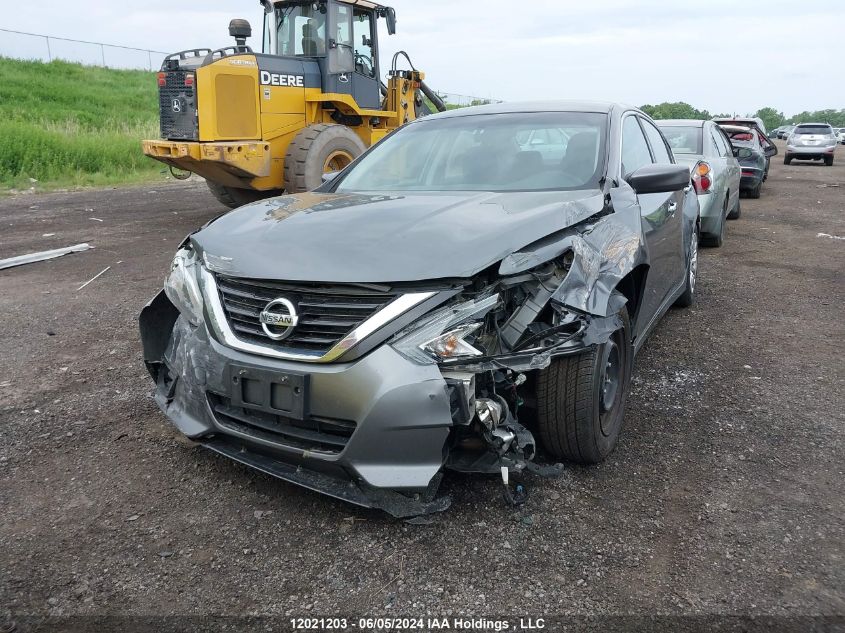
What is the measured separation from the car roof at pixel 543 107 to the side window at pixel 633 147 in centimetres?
13

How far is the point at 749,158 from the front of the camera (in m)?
12.7

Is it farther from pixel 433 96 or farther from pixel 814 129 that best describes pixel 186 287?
pixel 814 129

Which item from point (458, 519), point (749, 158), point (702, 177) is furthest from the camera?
point (749, 158)

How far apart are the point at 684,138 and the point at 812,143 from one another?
1833cm

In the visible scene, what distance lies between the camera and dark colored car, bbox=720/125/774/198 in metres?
12.7

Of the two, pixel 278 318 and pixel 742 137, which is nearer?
pixel 278 318

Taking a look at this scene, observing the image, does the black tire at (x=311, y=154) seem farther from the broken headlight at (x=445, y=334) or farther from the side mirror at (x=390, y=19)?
the broken headlight at (x=445, y=334)

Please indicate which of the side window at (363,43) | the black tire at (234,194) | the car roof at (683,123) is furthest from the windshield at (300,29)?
the car roof at (683,123)

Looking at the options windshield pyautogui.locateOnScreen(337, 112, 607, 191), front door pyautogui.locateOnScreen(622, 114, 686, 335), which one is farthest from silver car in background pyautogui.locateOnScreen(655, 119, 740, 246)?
windshield pyautogui.locateOnScreen(337, 112, 607, 191)

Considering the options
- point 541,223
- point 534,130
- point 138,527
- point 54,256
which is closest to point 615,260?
point 541,223

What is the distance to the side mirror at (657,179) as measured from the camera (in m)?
3.46

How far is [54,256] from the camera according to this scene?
305 inches

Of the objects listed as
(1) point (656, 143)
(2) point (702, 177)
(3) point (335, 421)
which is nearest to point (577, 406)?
(3) point (335, 421)

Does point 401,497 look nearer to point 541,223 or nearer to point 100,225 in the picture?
point 541,223
